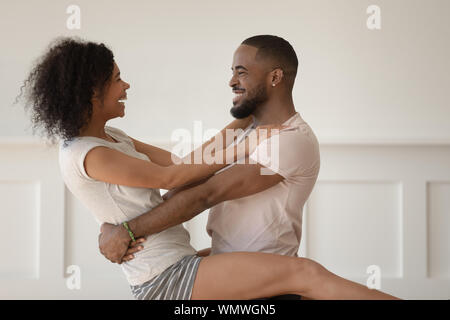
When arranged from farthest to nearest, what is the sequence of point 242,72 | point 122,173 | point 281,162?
point 242,72 < point 281,162 < point 122,173

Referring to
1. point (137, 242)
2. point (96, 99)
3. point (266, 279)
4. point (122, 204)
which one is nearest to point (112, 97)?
point (96, 99)

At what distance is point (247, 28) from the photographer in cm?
301

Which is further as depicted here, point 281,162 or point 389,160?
point 389,160

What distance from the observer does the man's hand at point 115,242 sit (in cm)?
146

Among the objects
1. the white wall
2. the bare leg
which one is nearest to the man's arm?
the bare leg

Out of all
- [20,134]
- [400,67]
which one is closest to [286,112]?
[400,67]

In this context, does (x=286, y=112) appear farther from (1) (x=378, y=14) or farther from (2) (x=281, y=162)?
(1) (x=378, y=14)

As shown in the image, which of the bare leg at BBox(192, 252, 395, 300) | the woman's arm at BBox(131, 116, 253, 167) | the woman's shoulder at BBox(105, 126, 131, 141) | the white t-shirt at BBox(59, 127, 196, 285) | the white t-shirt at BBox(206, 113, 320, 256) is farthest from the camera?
the woman's arm at BBox(131, 116, 253, 167)

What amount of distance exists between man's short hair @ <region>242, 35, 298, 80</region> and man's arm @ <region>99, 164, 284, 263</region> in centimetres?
35

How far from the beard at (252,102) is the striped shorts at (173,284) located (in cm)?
47

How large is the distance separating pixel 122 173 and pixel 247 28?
1771 millimetres

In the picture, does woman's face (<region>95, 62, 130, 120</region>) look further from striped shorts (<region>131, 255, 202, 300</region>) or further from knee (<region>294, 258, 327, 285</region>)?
knee (<region>294, 258, 327, 285</region>)

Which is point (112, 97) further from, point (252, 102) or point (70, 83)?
point (252, 102)

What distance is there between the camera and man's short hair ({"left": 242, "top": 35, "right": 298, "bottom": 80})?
167cm
